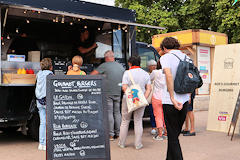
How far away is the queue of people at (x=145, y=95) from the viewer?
410 centimetres

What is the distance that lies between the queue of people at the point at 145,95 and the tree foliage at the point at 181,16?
12389mm

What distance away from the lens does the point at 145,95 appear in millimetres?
5938

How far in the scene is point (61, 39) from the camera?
8797 mm

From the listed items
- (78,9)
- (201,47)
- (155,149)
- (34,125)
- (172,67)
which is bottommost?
(155,149)

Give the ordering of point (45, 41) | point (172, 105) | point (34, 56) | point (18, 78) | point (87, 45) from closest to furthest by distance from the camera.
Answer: point (172, 105)
point (18, 78)
point (34, 56)
point (87, 45)
point (45, 41)

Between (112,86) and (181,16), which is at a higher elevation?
(181,16)

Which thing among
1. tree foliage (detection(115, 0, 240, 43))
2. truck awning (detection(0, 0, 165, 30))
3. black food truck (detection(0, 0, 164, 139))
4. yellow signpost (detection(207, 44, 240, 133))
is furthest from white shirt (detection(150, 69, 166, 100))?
tree foliage (detection(115, 0, 240, 43))

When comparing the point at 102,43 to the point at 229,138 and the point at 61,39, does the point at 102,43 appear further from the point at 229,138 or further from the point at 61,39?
the point at 229,138

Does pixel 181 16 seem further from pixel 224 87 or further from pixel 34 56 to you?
pixel 34 56

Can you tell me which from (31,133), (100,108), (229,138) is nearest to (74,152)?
(100,108)

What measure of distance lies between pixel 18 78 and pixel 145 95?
2.47 m

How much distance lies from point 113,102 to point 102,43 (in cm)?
199

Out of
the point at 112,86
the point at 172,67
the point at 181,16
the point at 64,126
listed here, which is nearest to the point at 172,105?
A: the point at 172,67

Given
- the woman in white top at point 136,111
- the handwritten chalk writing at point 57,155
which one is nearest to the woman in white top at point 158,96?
the woman in white top at point 136,111
